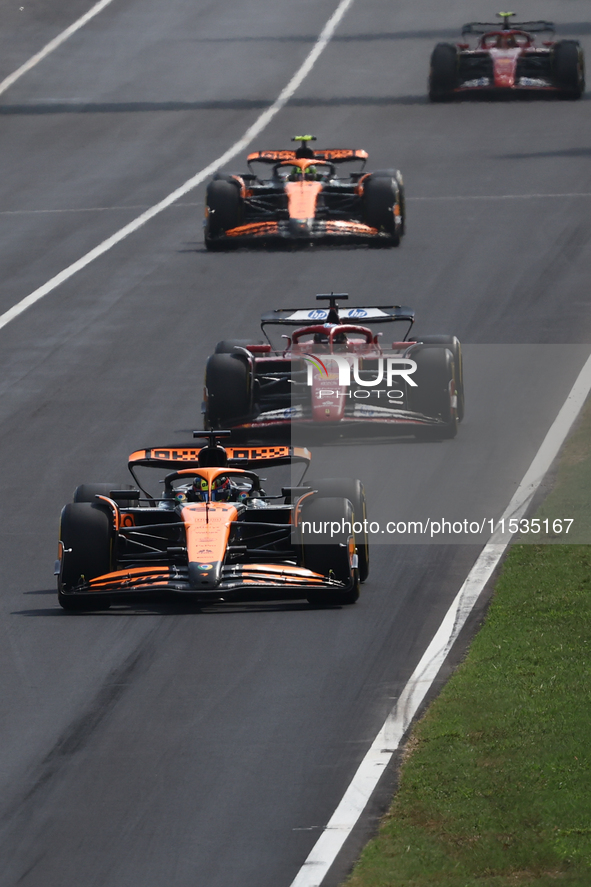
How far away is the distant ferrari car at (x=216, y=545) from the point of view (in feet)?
54.6

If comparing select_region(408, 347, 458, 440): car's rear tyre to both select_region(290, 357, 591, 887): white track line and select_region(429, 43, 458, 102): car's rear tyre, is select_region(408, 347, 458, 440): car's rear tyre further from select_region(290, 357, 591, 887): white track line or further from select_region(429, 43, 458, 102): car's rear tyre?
select_region(429, 43, 458, 102): car's rear tyre

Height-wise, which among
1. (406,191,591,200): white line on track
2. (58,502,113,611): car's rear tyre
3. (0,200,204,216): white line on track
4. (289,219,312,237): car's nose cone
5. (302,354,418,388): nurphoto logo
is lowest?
(0,200,204,216): white line on track

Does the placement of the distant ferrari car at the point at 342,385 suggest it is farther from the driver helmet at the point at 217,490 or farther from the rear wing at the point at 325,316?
the driver helmet at the point at 217,490

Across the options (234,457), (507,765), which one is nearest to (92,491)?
(234,457)

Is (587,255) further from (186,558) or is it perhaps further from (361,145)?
(186,558)

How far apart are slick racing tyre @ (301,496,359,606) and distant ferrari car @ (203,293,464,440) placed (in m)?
6.54

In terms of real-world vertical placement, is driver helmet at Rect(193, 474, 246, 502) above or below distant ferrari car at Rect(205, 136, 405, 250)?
above

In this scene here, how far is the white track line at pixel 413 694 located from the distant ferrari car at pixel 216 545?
3.54ft

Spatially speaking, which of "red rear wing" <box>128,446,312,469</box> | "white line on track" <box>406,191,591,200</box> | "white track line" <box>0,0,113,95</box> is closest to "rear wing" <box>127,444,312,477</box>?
"red rear wing" <box>128,446,312,469</box>

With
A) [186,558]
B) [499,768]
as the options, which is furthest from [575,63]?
[499,768]

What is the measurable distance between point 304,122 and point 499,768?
3760 centimetres

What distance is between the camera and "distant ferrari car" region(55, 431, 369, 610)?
1664cm

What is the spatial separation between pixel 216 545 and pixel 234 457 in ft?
7.09

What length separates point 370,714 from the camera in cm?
1404
